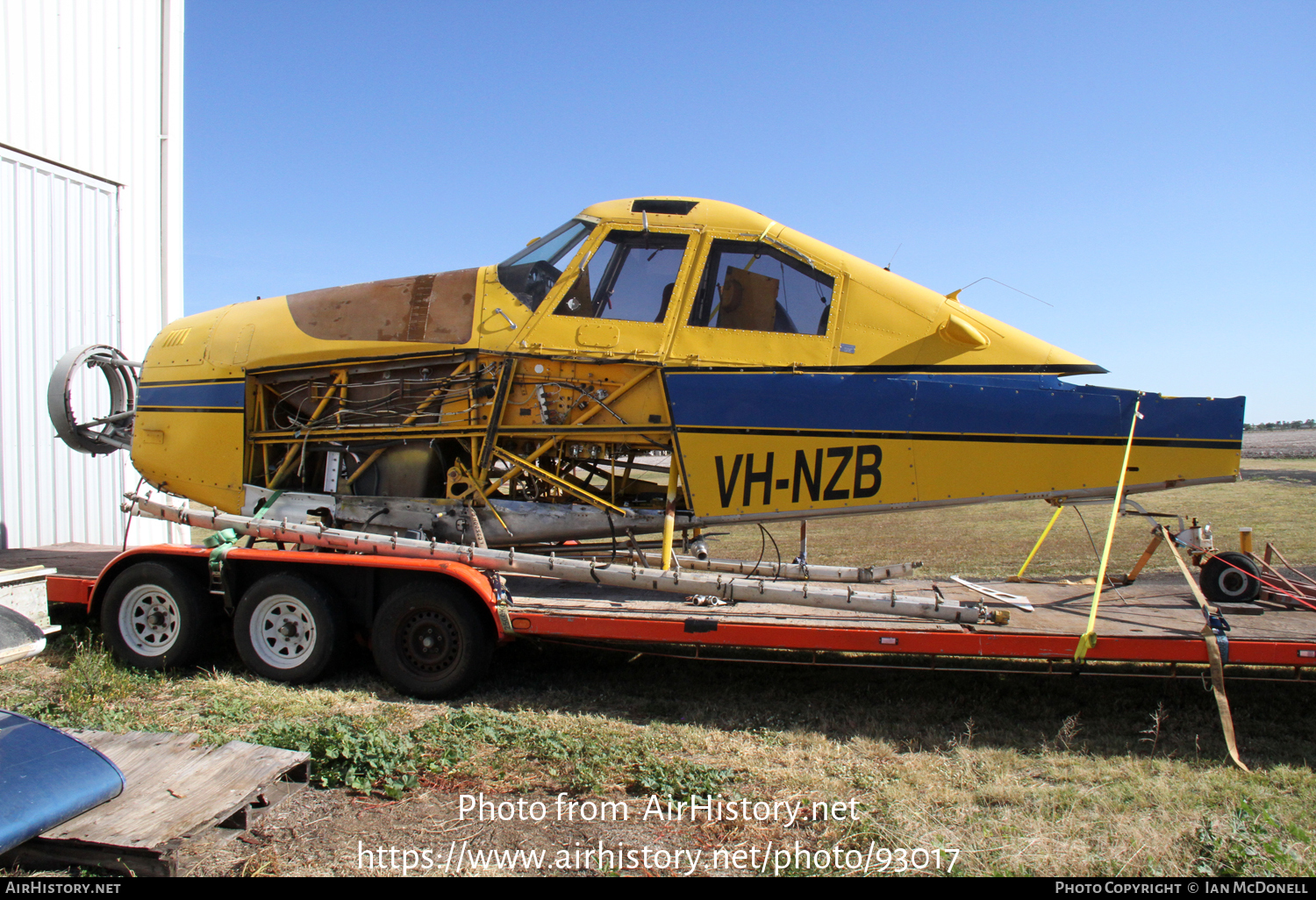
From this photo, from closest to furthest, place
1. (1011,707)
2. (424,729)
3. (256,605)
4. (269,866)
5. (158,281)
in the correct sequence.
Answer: (269,866) < (424,729) < (1011,707) < (256,605) < (158,281)

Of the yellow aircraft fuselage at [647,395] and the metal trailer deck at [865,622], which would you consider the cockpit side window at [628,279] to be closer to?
the yellow aircraft fuselage at [647,395]

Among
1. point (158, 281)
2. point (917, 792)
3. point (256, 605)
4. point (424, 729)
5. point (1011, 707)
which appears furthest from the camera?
point (158, 281)

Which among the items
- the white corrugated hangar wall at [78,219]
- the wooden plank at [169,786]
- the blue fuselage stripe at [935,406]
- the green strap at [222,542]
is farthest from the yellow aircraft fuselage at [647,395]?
the white corrugated hangar wall at [78,219]

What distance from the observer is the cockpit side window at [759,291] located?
575 centimetres

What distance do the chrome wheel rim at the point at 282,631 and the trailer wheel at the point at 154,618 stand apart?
0.58 m

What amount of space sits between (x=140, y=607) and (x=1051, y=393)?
6900 millimetres

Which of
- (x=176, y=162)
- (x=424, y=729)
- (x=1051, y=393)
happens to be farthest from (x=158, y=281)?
(x=1051, y=393)

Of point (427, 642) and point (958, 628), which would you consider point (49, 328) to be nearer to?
point (427, 642)

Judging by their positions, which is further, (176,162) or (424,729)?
(176,162)

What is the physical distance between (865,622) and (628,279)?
9.80 feet

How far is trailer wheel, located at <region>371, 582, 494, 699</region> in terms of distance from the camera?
539 cm

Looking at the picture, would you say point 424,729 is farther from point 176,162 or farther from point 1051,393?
point 176,162

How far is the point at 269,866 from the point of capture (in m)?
3.28

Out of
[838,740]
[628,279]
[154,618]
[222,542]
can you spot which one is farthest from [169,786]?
[628,279]
